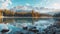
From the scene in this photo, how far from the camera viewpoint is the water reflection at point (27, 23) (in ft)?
4.08

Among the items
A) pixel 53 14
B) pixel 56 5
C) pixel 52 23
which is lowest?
pixel 52 23

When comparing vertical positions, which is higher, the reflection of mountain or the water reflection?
the reflection of mountain

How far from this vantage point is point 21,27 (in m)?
1.25

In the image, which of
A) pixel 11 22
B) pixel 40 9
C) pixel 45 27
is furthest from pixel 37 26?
pixel 11 22

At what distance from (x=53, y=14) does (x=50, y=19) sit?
72mm

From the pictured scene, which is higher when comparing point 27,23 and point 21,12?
point 21,12

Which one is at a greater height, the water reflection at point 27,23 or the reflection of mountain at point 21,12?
the reflection of mountain at point 21,12

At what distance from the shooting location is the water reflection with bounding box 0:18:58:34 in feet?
4.08

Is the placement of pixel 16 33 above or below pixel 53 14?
below

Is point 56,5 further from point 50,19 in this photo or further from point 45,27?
point 45,27

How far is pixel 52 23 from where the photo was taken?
49.6 inches

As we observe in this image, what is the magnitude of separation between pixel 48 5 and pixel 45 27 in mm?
269

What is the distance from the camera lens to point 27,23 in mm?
1256

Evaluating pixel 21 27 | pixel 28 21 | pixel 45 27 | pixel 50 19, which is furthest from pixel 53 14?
pixel 21 27
